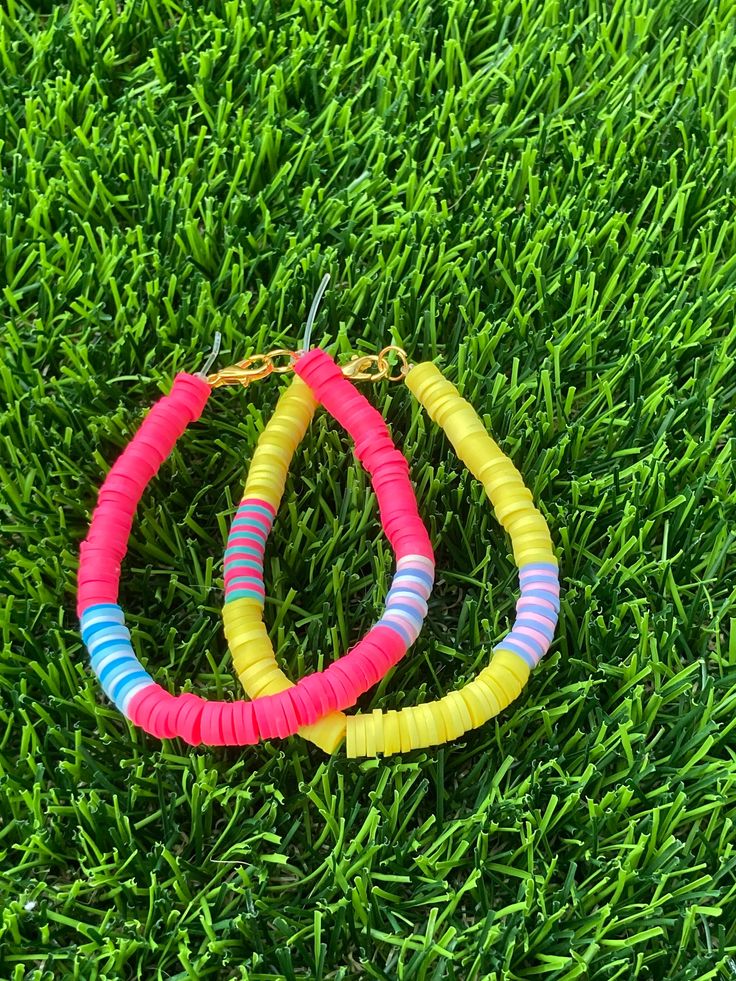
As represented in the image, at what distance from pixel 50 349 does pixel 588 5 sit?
1.30 m

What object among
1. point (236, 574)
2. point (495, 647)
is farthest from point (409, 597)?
point (236, 574)

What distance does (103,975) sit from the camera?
108 cm

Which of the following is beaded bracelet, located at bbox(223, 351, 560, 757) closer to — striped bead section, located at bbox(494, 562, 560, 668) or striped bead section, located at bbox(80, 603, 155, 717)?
striped bead section, located at bbox(494, 562, 560, 668)

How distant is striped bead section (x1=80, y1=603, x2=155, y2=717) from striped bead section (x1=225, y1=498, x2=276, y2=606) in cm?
14

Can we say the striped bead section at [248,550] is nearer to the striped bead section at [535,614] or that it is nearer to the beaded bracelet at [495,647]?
the beaded bracelet at [495,647]

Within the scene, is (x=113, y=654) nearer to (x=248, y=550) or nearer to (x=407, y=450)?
(x=248, y=550)

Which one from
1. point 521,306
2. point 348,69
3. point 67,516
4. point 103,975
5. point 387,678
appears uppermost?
point 348,69

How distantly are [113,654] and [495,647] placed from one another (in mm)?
492

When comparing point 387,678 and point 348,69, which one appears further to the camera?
point 348,69

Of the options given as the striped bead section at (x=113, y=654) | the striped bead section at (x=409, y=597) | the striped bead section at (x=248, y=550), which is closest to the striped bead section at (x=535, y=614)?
the striped bead section at (x=409, y=597)

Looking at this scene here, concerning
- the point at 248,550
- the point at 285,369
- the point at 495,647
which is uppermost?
the point at 285,369

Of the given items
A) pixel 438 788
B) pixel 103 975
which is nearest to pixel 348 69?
pixel 438 788

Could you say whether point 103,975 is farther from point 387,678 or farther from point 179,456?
point 179,456

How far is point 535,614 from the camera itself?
125cm
